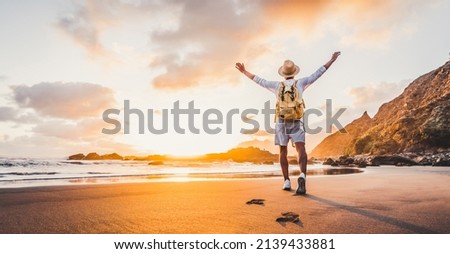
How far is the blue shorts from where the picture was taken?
515cm

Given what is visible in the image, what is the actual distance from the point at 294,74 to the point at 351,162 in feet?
70.2

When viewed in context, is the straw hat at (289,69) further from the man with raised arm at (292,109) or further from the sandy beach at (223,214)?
the sandy beach at (223,214)

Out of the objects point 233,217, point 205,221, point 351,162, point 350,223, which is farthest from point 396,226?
point 351,162

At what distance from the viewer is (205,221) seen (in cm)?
289

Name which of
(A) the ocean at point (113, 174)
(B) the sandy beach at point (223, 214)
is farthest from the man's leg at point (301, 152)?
(A) the ocean at point (113, 174)

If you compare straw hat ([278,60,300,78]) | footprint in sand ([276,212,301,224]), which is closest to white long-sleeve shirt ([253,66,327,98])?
straw hat ([278,60,300,78])

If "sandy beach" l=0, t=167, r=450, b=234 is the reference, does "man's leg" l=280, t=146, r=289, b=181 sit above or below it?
above

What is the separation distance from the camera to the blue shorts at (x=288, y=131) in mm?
5152

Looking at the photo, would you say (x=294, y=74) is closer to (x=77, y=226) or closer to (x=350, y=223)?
(x=350, y=223)

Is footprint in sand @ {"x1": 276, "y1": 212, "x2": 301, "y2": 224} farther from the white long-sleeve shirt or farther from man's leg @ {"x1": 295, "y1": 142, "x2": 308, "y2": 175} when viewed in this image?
the white long-sleeve shirt

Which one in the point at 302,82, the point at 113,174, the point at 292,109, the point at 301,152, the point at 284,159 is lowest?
the point at 113,174

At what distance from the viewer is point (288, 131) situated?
17.1ft

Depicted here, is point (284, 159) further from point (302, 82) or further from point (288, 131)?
point (302, 82)

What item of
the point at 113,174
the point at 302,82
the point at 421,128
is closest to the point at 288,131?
the point at 302,82
